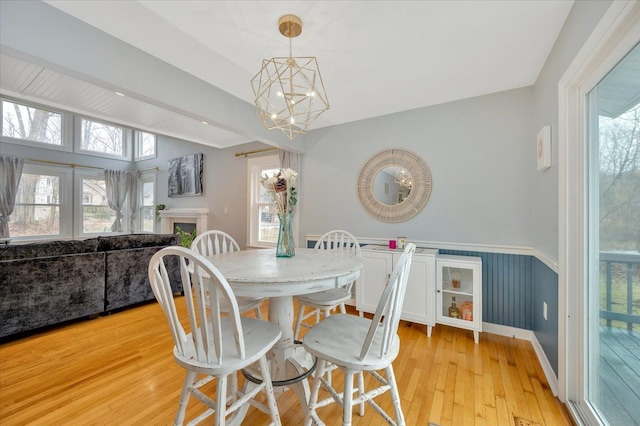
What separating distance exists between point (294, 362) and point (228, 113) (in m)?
2.29

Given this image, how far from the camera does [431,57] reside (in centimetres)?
200

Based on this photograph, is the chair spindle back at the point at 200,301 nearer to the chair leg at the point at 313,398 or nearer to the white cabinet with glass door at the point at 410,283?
the chair leg at the point at 313,398

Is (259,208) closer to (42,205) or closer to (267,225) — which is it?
(267,225)

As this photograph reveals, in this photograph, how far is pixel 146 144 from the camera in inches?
250

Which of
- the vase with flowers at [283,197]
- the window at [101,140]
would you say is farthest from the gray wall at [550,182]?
the window at [101,140]

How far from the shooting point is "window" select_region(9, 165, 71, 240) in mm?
5160

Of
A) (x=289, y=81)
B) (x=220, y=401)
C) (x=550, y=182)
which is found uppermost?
(x=289, y=81)

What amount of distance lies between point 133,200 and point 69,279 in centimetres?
458

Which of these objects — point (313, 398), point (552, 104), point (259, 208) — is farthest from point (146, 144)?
point (552, 104)

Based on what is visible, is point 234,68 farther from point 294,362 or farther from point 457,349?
point 457,349

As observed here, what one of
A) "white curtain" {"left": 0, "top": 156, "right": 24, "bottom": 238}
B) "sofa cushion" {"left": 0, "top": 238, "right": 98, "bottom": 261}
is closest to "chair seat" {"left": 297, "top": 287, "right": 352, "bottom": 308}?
"sofa cushion" {"left": 0, "top": 238, "right": 98, "bottom": 261}

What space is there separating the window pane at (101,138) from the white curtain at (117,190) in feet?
1.82

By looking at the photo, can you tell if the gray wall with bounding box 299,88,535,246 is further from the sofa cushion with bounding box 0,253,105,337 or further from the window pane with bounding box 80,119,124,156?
the window pane with bounding box 80,119,124,156

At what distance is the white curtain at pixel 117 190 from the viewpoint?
20.4ft
